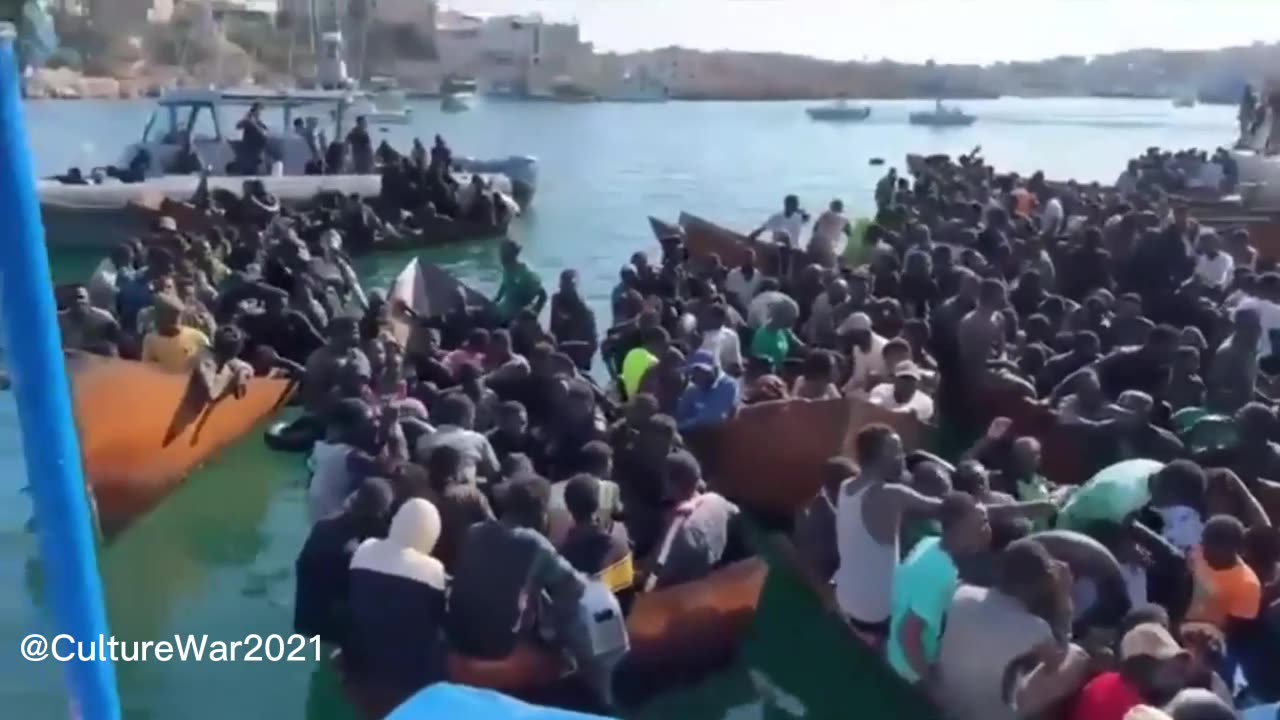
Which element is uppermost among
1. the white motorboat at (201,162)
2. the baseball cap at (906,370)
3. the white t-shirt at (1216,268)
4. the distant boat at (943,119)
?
the white t-shirt at (1216,268)

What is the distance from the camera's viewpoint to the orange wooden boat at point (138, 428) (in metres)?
9.44

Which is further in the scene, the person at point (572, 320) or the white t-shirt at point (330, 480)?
the person at point (572, 320)

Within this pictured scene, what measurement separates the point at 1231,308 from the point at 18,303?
1042 centimetres

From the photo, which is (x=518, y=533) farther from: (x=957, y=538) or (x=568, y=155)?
(x=568, y=155)

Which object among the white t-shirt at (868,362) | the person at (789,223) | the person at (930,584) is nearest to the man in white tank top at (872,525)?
the person at (930,584)

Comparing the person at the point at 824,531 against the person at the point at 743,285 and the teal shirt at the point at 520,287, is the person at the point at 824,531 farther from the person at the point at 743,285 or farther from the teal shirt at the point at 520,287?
the teal shirt at the point at 520,287

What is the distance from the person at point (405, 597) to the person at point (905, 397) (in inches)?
139

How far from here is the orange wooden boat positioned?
944 cm

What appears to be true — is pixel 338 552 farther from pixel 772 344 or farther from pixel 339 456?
pixel 772 344

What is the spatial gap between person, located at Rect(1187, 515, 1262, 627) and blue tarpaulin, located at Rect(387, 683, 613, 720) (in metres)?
3.05

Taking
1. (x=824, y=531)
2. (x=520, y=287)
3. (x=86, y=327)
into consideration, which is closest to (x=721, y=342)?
(x=824, y=531)

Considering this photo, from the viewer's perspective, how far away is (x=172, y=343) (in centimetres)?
1089

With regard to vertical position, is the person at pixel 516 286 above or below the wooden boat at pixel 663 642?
above

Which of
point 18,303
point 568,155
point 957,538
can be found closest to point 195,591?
point 957,538
